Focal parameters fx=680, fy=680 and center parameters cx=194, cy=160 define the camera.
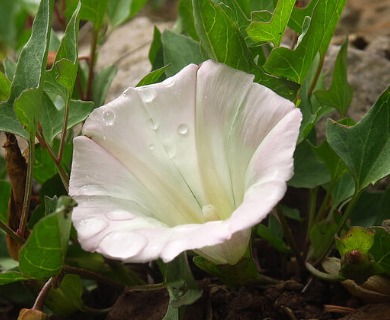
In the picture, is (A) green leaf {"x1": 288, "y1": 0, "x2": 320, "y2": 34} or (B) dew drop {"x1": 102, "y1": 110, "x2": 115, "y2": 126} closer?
(B) dew drop {"x1": 102, "y1": 110, "x2": 115, "y2": 126}

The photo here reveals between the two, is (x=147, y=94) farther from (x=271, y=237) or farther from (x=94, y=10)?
(x=94, y=10)

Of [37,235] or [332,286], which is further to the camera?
[332,286]

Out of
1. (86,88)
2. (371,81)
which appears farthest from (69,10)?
(371,81)

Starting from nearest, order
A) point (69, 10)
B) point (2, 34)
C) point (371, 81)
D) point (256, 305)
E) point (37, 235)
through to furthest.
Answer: point (37, 235) → point (256, 305) → point (69, 10) → point (371, 81) → point (2, 34)

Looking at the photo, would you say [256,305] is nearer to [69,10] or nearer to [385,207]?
[385,207]

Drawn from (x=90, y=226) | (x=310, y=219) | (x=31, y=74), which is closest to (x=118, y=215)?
(x=90, y=226)

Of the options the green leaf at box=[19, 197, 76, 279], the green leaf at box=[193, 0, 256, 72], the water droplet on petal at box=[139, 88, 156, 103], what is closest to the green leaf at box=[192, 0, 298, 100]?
the green leaf at box=[193, 0, 256, 72]

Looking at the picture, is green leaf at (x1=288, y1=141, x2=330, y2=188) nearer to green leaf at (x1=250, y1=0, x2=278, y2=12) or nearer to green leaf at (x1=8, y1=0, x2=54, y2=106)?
green leaf at (x1=250, y1=0, x2=278, y2=12)

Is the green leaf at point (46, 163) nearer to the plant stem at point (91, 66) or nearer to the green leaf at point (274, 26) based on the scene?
the plant stem at point (91, 66)
